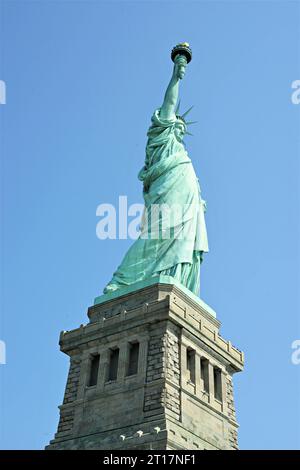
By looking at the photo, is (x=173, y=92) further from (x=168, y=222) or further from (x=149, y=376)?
(x=149, y=376)

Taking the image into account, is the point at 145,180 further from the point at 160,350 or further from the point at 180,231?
the point at 160,350

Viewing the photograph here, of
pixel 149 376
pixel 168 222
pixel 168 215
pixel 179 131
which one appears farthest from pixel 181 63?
pixel 149 376

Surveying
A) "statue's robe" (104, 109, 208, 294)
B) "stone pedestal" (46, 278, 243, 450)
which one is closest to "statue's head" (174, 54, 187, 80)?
"statue's robe" (104, 109, 208, 294)

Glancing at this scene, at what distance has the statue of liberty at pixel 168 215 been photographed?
108 ft

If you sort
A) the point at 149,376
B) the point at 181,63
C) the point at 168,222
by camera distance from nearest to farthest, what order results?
the point at 149,376 → the point at 168,222 → the point at 181,63

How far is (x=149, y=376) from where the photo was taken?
2775 centimetres

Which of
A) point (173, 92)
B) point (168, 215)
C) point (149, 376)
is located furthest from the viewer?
point (173, 92)

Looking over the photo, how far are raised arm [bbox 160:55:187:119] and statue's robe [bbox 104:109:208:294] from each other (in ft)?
3.43

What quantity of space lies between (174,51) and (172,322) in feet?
65.3

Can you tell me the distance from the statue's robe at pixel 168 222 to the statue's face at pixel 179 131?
1.05 feet

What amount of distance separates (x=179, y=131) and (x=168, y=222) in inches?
274

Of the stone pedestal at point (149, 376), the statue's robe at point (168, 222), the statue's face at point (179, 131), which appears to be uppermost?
the statue's face at point (179, 131)

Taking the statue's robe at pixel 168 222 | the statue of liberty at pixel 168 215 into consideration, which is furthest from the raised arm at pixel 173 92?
the statue's robe at pixel 168 222

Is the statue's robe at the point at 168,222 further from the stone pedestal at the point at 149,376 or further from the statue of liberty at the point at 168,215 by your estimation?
the stone pedestal at the point at 149,376
